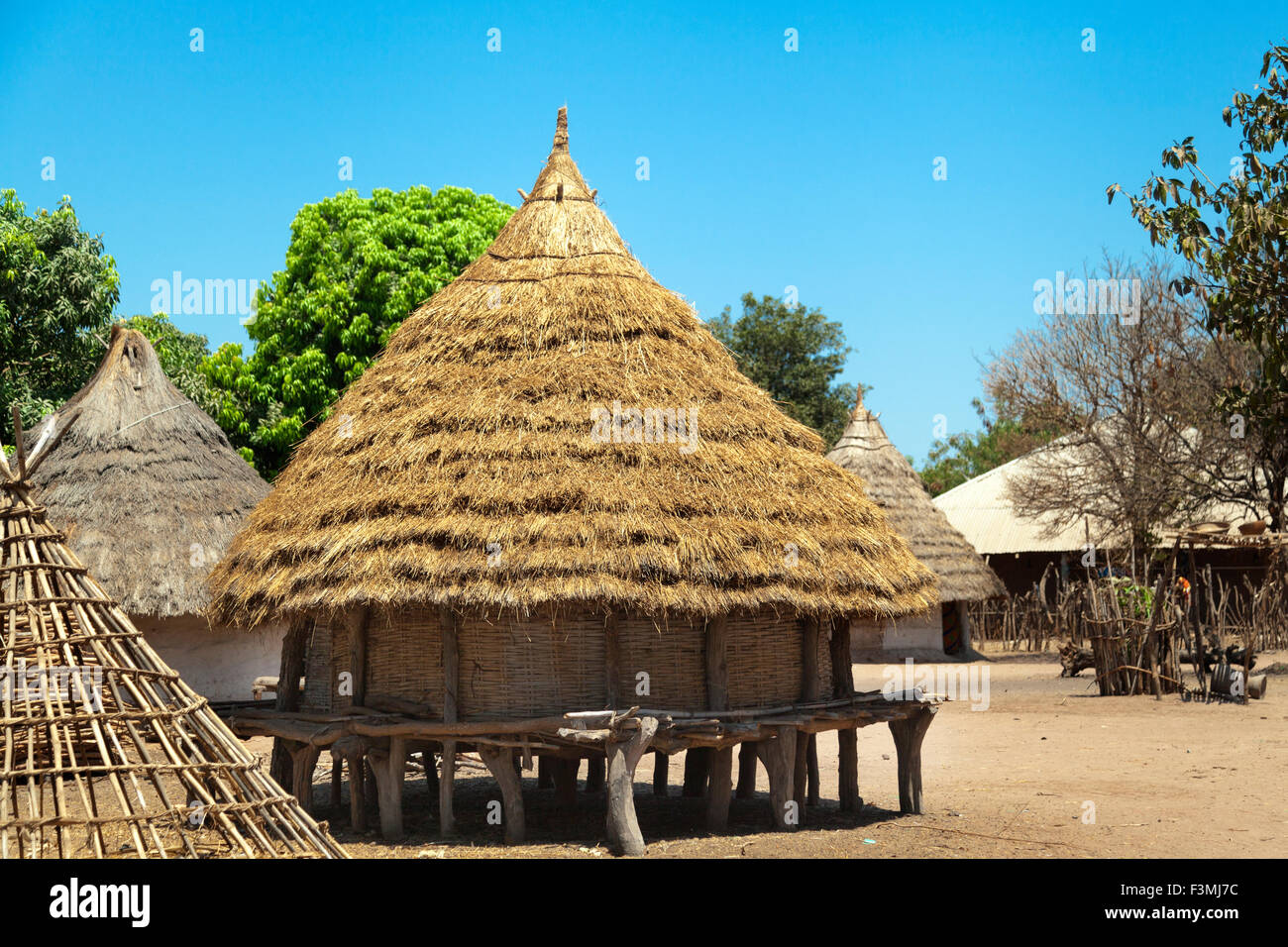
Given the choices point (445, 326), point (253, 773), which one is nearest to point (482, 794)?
point (445, 326)

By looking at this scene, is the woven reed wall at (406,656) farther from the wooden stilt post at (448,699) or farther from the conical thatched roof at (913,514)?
the conical thatched roof at (913,514)

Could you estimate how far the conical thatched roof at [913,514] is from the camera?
25.2m

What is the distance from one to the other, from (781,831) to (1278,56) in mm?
7989

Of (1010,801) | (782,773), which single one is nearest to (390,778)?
(782,773)

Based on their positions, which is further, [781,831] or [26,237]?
[26,237]

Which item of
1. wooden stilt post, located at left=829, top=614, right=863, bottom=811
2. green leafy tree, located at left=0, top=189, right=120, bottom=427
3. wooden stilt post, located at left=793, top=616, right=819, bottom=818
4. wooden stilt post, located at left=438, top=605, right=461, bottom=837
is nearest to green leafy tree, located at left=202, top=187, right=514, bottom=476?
green leafy tree, located at left=0, top=189, right=120, bottom=427

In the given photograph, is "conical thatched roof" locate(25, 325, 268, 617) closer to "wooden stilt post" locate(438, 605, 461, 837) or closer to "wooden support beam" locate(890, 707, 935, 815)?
"wooden stilt post" locate(438, 605, 461, 837)

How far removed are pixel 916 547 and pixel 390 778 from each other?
56.2ft

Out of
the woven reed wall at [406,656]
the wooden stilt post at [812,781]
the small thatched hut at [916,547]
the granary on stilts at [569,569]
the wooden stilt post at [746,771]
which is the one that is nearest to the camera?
the granary on stilts at [569,569]

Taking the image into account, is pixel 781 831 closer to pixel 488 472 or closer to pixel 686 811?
pixel 686 811

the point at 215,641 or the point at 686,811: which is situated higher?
the point at 215,641

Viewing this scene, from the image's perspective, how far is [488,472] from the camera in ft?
33.4

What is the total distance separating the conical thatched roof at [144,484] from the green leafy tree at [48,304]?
98.9 inches

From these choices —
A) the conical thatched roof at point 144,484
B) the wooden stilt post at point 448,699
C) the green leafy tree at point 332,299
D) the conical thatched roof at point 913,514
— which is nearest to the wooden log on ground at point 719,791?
the wooden stilt post at point 448,699
